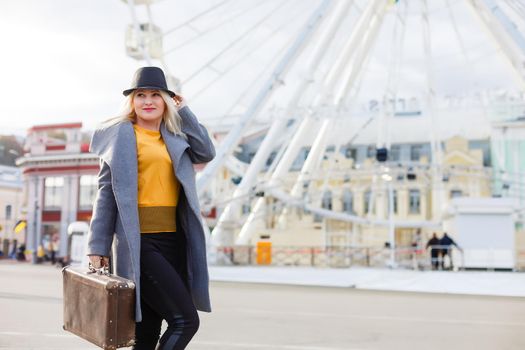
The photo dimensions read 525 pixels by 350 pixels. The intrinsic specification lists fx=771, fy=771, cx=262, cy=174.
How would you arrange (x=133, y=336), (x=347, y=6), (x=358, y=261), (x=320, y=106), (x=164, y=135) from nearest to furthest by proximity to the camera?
(x=133, y=336) → (x=164, y=135) → (x=347, y=6) → (x=320, y=106) → (x=358, y=261)

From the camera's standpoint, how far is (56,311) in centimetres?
1005

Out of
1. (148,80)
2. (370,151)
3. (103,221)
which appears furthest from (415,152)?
(103,221)

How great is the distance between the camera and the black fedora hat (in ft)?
13.3

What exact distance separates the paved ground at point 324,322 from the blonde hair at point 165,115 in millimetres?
3077

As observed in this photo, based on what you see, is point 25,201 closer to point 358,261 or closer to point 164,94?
point 358,261

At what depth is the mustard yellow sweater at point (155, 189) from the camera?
3863mm

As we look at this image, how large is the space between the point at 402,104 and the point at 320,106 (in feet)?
104

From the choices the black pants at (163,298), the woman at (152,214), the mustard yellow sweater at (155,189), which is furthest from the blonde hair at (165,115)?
the black pants at (163,298)

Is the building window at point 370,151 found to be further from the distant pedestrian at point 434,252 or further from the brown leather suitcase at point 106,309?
the brown leather suitcase at point 106,309


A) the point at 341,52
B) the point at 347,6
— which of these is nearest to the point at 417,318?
the point at 347,6

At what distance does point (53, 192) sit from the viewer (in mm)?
52469

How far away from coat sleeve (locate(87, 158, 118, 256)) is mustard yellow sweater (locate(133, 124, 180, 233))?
0.47 ft

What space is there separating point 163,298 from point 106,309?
31cm

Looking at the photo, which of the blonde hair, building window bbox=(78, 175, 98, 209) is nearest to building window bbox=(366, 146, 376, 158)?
building window bbox=(78, 175, 98, 209)
